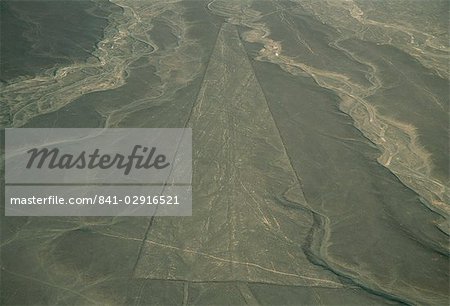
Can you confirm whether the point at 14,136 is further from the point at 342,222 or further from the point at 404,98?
the point at 404,98

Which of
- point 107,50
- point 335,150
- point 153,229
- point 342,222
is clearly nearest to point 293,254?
point 342,222

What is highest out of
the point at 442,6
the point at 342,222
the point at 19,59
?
the point at 442,6

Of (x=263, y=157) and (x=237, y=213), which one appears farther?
(x=263, y=157)

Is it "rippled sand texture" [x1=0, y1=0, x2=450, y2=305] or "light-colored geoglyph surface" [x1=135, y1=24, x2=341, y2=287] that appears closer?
"rippled sand texture" [x1=0, y1=0, x2=450, y2=305]

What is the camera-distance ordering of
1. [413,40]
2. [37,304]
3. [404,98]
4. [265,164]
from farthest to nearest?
[413,40]
[404,98]
[265,164]
[37,304]

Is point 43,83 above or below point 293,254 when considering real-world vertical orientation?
below

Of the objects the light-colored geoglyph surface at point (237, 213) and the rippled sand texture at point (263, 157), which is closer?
the rippled sand texture at point (263, 157)

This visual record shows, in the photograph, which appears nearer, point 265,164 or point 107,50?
point 265,164

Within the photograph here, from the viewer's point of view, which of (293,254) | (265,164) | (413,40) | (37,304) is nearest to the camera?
(37,304)
